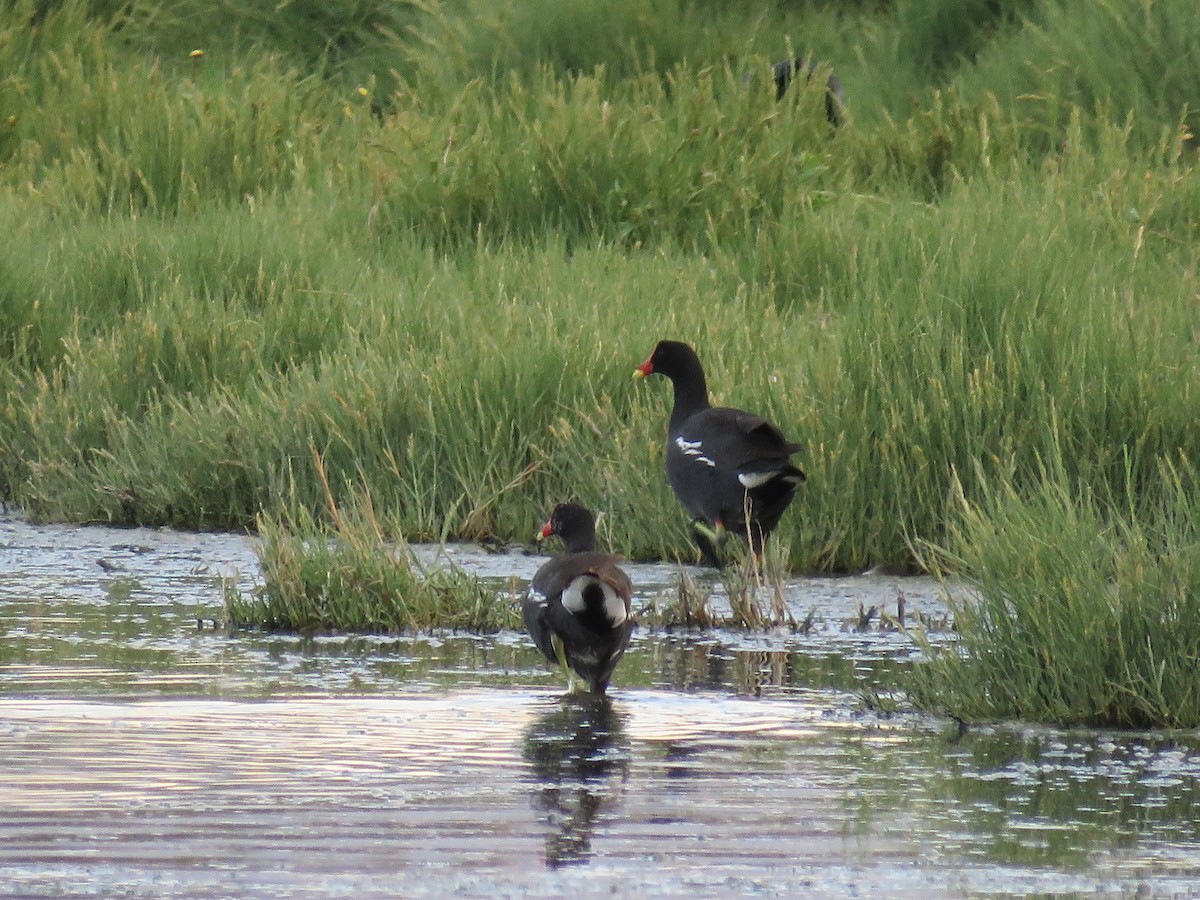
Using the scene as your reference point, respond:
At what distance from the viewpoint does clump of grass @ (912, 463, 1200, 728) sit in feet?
18.5

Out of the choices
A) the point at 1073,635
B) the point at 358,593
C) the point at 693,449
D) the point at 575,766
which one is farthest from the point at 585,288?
the point at 575,766

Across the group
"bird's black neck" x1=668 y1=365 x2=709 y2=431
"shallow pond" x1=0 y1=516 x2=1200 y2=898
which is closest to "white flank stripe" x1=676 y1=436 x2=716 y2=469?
"bird's black neck" x1=668 y1=365 x2=709 y2=431

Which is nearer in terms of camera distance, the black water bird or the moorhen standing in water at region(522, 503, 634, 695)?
the moorhen standing in water at region(522, 503, 634, 695)

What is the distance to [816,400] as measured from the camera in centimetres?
888

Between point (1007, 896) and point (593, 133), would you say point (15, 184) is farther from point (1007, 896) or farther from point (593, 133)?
point (1007, 896)

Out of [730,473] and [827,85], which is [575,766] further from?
[827,85]

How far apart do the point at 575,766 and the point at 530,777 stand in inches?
7.4

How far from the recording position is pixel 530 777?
A: 16.8 feet

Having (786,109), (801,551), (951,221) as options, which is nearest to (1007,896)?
(801,551)

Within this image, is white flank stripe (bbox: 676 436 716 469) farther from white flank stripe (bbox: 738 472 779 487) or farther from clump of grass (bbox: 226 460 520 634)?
clump of grass (bbox: 226 460 520 634)

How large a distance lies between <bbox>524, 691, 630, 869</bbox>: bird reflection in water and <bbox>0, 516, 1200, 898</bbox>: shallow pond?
0.01 meters

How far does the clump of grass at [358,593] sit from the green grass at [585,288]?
71mm

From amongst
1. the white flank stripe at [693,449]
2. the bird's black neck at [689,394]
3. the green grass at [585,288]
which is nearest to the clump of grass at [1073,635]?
the green grass at [585,288]

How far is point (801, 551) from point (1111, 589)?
2.83 meters
